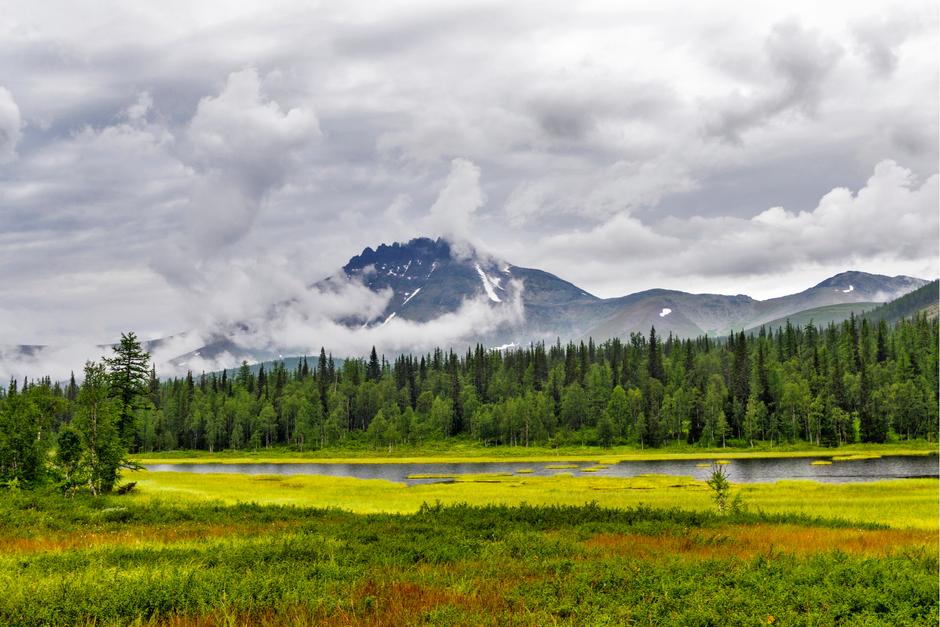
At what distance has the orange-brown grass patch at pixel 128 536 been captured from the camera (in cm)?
2314

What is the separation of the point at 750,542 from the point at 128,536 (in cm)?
2475

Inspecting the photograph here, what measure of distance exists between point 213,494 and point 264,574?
4812 centimetres

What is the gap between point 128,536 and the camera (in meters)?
26.5

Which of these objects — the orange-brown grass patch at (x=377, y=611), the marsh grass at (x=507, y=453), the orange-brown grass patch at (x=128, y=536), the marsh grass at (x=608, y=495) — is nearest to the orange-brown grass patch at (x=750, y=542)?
the orange-brown grass patch at (x=377, y=611)

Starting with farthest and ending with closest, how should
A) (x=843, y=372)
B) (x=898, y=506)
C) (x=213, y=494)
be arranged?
(x=843, y=372) < (x=213, y=494) < (x=898, y=506)

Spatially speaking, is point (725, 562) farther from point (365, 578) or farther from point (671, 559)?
point (365, 578)

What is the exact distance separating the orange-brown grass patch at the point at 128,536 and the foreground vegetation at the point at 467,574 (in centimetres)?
11

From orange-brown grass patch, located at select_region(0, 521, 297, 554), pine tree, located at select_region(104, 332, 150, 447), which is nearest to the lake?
pine tree, located at select_region(104, 332, 150, 447)

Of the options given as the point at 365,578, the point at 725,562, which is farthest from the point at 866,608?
the point at 365,578

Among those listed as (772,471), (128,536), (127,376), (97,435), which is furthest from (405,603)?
(772,471)

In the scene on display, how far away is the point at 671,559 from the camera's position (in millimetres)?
18656

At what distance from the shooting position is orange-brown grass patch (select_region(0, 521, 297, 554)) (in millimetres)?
23138

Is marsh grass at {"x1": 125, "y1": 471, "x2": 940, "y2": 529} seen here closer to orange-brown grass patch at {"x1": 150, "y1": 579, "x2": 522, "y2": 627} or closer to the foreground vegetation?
the foreground vegetation

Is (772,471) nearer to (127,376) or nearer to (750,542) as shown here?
(750,542)
